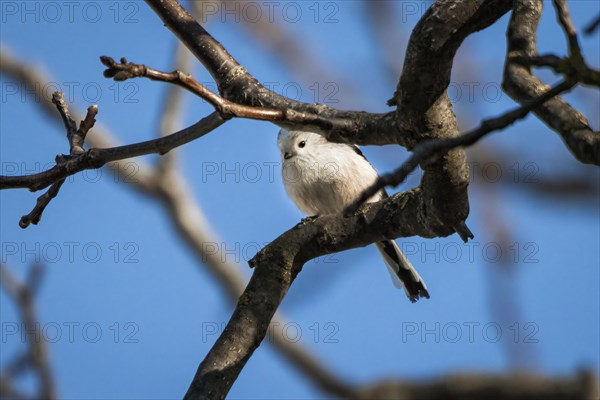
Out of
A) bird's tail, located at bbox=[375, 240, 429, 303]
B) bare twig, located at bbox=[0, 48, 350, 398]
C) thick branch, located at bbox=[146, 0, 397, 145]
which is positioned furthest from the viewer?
bare twig, located at bbox=[0, 48, 350, 398]

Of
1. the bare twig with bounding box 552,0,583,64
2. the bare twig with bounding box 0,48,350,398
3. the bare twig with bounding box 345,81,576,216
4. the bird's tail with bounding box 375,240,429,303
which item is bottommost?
the bare twig with bounding box 345,81,576,216

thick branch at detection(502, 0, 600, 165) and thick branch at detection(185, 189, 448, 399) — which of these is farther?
thick branch at detection(185, 189, 448, 399)

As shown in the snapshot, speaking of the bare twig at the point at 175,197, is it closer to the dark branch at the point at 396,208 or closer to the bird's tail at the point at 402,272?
the bird's tail at the point at 402,272

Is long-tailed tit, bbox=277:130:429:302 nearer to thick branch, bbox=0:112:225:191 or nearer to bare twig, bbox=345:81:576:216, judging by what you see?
thick branch, bbox=0:112:225:191

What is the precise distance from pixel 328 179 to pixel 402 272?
710mm

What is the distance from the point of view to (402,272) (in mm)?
4539

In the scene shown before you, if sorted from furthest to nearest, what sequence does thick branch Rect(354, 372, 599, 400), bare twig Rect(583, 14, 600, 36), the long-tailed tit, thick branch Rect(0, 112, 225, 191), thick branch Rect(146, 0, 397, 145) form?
the long-tailed tit
thick branch Rect(354, 372, 599, 400)
thick branch Rect(146, 0, 397, 145)
thick branch Rect(0, 112, 225, 191)
bare twig Rect(583, 14, 600, 36)

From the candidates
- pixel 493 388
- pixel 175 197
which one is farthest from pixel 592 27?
pixel 175 197

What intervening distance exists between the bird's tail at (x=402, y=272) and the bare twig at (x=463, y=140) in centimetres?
289

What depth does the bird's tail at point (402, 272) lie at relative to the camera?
172 inches

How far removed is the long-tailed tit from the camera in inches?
184

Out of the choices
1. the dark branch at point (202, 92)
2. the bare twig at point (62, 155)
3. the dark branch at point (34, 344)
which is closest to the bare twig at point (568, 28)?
the dark branch at point (202, 92)

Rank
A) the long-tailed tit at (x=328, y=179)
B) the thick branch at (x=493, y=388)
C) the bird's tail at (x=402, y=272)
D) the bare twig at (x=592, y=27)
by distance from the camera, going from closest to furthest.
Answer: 1. the bare twig at (x=592, y=27)
2. the thick branch at (x=493, y=388)
3. the bird's tail at (x=402, y=272)
4. the long-tailed tit at (x=328, y=179)

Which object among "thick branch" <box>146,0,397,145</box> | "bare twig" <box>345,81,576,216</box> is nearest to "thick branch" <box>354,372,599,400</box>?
"thick branch" <box>146,0,397,145</box>
